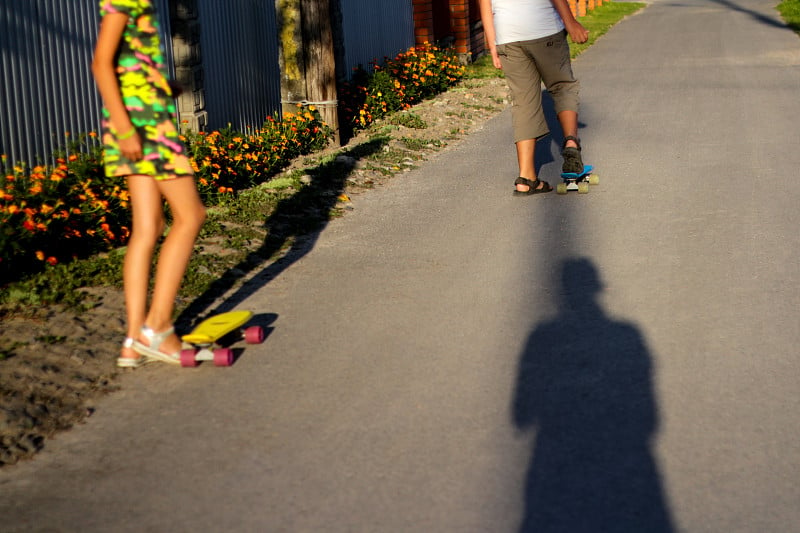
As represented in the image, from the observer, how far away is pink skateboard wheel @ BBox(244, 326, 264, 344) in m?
5.15

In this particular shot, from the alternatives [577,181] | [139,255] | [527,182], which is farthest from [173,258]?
[577,181]

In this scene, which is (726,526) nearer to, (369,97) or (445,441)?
(445,441)

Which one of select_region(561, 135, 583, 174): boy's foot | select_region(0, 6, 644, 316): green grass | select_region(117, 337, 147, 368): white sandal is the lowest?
select_region(117, 337, 147, 368): white sandal

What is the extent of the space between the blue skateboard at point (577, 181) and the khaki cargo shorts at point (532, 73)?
399 millimetres

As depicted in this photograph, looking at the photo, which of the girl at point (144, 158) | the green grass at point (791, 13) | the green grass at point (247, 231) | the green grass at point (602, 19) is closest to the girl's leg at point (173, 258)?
the girl at point (144, 158)

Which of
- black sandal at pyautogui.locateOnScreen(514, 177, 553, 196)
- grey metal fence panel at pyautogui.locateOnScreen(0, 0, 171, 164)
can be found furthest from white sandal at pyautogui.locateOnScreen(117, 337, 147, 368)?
black sandal at pyautogui.locateOnScreen(514, 177, 553, 196)

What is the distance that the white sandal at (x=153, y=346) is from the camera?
4.90 m

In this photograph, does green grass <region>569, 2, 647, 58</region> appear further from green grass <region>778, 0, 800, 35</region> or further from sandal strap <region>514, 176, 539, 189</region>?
sandal strap <region>514, 176, 539, 189</region>

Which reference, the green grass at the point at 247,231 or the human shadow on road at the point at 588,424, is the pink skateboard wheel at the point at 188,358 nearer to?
the green grass at the point at 247,231

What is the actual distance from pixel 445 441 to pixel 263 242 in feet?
11.2

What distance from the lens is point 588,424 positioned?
412cm

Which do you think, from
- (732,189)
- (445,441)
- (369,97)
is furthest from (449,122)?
(445,441)

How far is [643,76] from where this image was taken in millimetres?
16484

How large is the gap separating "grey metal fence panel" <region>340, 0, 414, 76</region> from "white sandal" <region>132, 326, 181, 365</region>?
8.43 m
